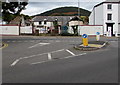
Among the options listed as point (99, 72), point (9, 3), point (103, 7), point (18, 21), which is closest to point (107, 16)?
point (103, 7)

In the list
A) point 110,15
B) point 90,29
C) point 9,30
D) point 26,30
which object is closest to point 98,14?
point 110,15

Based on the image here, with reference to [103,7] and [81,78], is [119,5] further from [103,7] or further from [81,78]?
[81,78]

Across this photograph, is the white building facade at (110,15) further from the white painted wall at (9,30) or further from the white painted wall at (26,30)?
the white painted wall at (9,30)

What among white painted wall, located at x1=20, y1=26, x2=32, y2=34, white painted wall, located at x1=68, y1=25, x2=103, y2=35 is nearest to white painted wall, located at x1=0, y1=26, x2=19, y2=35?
white painted wall, located at x1=20, y1=26, x2=32, y2=34

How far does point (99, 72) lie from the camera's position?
7766 millimetres

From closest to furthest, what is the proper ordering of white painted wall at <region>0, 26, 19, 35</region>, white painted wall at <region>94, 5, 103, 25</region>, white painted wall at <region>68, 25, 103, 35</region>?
white painted wall at <region>68, 25, 103, 35</region> < white painted wall at <region>0, 26, 19, 35</region> < white painted wall at <region>94, 5, 103, 25</region>

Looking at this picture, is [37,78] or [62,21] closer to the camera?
[37,78]

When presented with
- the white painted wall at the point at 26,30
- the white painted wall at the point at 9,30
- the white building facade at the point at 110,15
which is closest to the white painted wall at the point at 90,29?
the white building facade at the point at 110,15

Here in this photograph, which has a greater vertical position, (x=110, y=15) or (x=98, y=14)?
(x=98, y=14)

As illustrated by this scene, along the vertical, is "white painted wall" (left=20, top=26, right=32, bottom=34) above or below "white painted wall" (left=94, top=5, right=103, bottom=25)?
below

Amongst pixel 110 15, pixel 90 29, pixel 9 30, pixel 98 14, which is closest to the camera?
pixel 90 29

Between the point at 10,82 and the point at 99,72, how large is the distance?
10.8 ft

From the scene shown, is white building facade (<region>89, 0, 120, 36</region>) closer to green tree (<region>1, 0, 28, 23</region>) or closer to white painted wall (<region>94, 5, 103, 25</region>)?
white painted wall (<region>94, 5, 103, 25</region>)

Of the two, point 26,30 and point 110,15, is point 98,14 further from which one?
point 26,30
